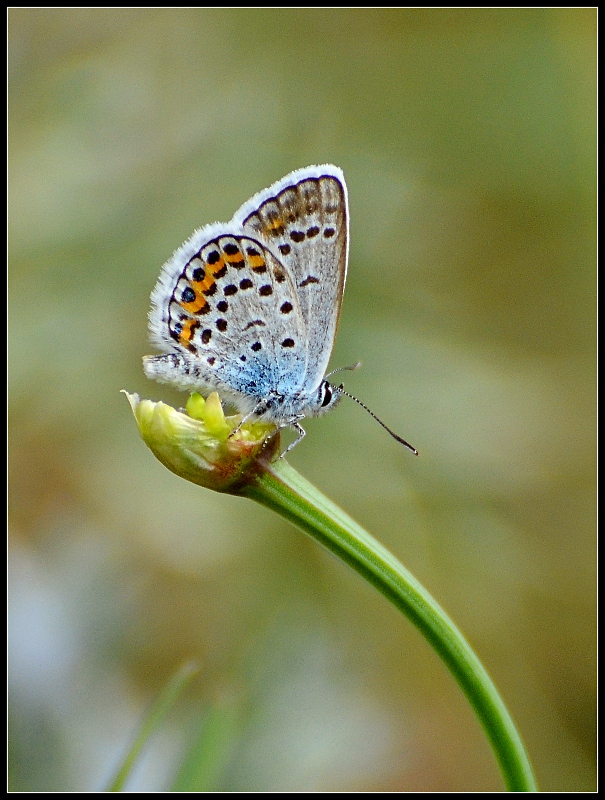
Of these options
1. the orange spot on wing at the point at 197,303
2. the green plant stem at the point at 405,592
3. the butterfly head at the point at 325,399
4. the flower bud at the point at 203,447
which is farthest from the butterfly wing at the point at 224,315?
the green plant stem at the point at 405,592

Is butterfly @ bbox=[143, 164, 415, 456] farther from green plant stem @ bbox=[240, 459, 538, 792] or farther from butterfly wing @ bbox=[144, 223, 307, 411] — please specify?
green plant stem @ bbox=[240, 459, 538, 792]

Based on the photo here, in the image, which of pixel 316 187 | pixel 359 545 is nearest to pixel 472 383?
pixel 316 187

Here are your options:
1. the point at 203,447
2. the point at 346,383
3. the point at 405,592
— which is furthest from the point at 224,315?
the point at 346,383

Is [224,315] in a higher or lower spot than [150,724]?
higher

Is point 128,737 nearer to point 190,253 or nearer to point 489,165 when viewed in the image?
point 190,253

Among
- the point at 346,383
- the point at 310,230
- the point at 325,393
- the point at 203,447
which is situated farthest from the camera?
the point at 346,383

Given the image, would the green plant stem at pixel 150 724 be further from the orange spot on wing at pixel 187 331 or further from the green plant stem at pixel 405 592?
the orange spot on wing at pixel 187 331

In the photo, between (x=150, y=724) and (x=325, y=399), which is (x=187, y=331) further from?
(x=150, y=724)

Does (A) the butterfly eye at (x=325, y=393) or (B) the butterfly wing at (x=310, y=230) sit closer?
(B) the butterfly wing at (x=310, y=230)

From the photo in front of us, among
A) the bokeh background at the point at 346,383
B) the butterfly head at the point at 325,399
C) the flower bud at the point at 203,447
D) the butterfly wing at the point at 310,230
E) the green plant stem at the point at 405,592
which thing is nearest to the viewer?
the green plant stem at the point at 405,592
